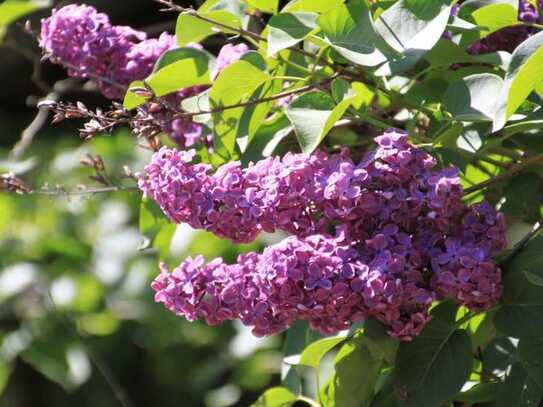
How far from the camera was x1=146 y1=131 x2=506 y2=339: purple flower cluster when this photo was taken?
3.09ft

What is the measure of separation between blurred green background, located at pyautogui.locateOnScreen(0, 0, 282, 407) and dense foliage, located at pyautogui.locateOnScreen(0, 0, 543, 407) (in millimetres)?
1044

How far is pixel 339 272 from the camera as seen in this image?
0.94m

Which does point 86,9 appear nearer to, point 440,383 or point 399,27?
point 399,27

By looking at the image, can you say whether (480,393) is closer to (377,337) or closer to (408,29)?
(377,337)

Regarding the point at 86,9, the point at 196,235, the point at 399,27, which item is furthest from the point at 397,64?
the point at 196,235

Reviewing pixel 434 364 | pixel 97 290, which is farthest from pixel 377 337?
pixel 97 290

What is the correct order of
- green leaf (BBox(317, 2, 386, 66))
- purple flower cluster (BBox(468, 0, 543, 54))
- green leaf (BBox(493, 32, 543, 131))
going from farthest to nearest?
purple flower cluster (BBox(468, 0, 543, 54)) → green leaf (BBox(317, 2, 386, 66)) → green leaf (BBox(493, 32, 543, 131))

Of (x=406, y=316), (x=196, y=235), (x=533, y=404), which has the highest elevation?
(x=406, y=316)

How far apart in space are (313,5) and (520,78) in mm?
250

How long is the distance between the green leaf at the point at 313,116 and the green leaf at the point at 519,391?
1.07 feet

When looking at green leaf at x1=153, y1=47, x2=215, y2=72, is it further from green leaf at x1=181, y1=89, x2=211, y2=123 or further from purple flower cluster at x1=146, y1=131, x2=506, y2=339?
purple flower cluster at x1=146, y1=131, x2=506, y2=339

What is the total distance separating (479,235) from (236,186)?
8.8 inches

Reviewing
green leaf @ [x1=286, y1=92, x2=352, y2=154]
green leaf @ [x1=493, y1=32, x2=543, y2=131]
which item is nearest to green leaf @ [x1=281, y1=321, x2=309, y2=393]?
green leaf @ [x1=286, y1=92, x2=352, y2=154]

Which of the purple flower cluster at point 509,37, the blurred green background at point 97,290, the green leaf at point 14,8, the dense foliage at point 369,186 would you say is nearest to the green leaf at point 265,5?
the dense foliage at point 369,186
